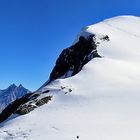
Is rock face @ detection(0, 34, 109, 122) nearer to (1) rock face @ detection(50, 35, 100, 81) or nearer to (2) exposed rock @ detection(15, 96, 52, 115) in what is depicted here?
(1) rock face @ detection(50, 35, 100, 81)

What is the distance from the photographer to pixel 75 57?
63.4 metres

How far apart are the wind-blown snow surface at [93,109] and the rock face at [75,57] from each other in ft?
11.2

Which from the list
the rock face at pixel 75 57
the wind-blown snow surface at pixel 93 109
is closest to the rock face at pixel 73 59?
the rock face at pixel 75 57

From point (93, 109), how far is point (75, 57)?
28158 mm

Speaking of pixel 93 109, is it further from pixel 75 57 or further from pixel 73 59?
pixel 75 57

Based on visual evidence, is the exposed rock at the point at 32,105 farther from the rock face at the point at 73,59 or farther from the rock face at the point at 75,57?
the rock face at the point at 75,57

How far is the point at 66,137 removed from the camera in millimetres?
29422

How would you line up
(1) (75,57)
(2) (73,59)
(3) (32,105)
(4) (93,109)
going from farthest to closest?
1. (1) (75,57)
2. (2) (73,59)
3. (3) (32,105)
4. (4) (93,109)

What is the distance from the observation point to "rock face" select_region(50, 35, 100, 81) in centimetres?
5700

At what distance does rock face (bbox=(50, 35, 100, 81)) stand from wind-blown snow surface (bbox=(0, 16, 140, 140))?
3.41 meters

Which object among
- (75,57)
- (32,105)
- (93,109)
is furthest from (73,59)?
(93,109)

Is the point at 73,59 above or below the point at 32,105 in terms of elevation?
above

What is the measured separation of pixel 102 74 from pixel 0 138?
1975cm

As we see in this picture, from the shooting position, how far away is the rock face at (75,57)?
57.0m
